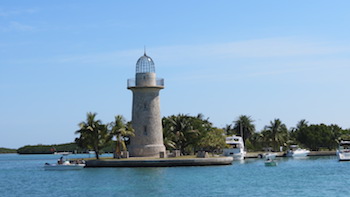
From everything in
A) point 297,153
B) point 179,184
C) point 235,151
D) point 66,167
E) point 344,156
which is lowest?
point 179,184

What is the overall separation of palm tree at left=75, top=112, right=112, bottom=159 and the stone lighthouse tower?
3988 mm

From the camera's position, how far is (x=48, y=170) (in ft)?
254

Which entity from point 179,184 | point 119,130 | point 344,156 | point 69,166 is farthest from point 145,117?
point 344,156

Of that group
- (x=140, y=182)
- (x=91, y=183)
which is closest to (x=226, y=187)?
(x=140, y=182)

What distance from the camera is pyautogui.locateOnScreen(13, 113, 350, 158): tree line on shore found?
73.7m

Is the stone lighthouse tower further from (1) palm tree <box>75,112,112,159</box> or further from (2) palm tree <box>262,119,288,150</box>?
(2) palm tree <box>262,119,288,150</box>

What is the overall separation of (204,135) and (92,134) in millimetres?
25206

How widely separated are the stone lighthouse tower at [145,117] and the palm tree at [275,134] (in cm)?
5803

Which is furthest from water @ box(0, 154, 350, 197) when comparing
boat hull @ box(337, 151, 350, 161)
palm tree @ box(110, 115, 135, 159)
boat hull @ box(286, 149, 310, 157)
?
boat hull @ box(286, 149, 310, 157)

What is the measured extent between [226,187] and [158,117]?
2631 centimetres

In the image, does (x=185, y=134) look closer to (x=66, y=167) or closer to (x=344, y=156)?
(x=66, y=167)

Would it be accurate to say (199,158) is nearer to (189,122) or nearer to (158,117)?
(158,117)

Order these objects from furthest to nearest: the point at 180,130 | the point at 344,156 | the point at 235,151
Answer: the point at 235,151 → the point at 344,156 → the point at 180,130

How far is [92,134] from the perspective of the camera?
74.0 m
